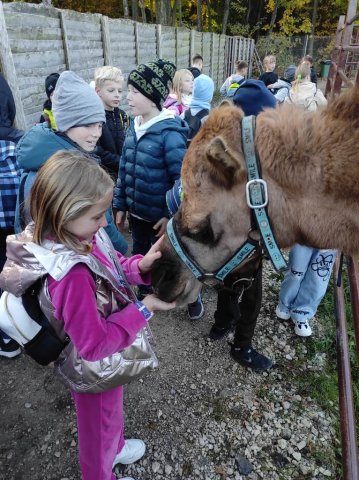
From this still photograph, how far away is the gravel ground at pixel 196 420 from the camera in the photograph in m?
2.34

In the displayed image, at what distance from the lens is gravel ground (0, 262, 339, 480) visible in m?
2.34

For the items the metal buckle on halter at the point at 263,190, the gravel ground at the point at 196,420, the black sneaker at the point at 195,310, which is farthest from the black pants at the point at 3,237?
the metal buckle on halter at the point at 263,190

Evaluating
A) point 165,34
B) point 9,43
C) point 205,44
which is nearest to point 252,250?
point 9,43

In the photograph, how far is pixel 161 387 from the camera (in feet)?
9.55

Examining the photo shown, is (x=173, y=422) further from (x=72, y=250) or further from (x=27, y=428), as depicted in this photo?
(x=72, y=250)

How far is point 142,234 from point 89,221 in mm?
2110

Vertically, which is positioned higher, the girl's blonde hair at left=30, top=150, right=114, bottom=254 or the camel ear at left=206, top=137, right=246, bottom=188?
the camel ear at left=206, top=137, right=246, bottom=188

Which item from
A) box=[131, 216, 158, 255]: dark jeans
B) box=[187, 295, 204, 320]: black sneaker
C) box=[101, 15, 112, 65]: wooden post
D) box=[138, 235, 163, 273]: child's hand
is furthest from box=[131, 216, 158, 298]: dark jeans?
box=[101, 15, 112, 65]: wooden post

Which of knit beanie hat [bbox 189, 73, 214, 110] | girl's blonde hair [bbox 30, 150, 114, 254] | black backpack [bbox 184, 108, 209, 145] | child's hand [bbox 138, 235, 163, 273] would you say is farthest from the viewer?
knit beanie hat [bbox 189, 73, 214, 110]

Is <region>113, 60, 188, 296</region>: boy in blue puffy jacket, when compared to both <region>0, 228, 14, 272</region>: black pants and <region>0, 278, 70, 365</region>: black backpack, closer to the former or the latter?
<region>0, 228, 14, 272</region>: black pants

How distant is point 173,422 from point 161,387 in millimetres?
331

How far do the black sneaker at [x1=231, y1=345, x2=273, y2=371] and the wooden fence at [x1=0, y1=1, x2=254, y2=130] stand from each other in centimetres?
421

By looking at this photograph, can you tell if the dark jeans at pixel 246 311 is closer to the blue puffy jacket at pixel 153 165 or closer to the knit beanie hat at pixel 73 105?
the blue puffy jacket at pixel 153 165

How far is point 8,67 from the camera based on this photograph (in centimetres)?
463
